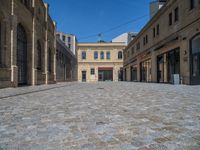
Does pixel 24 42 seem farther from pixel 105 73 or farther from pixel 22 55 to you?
pixel 105 73

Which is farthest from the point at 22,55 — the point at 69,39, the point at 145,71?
the point at 69,39

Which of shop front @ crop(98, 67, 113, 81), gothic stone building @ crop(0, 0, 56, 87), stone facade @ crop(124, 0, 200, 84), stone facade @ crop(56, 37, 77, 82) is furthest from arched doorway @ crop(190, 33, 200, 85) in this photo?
shop front @ crop(98, 67, 113, 81)

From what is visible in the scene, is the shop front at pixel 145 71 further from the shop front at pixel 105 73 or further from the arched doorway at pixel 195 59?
the shop front at pixel 105 73

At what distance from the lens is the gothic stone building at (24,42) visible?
1315cm

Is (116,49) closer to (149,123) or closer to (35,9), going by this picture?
(35,9)

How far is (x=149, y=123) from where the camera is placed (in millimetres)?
3744

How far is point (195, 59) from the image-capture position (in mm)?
15570

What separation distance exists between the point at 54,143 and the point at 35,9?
19296mm

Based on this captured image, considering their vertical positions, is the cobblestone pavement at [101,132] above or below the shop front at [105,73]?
below

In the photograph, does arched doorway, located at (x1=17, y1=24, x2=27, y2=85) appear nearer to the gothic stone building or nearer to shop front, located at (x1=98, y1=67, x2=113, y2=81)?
the gothic stone building

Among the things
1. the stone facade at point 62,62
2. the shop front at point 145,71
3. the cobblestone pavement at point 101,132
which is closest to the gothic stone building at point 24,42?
the stone facade at point 62,62

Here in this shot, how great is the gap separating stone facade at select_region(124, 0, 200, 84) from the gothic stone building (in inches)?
514

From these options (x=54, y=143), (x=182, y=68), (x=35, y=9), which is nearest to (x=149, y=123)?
(x=54, y=143)

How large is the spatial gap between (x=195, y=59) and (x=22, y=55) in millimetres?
14452
